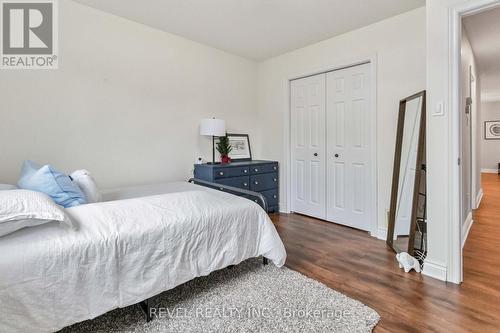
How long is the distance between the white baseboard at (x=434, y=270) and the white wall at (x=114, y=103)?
112 inches

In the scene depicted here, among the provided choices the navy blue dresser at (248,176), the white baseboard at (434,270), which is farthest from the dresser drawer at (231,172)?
the white baseboard at (434,270)

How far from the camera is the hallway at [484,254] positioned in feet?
6.56

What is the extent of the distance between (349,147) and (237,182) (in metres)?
1.55

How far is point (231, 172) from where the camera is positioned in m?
3.61

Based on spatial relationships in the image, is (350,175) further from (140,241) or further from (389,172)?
(140,241)

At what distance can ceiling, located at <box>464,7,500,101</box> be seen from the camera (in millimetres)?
2836

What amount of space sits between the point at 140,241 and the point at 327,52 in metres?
3.27

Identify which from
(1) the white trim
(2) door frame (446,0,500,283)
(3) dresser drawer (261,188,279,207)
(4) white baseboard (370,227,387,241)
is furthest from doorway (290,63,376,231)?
(2) door frame (446,0,500,283)

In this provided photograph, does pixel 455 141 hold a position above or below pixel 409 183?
above

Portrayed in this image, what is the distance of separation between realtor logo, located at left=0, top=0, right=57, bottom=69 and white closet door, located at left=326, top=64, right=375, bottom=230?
3179 millimetres

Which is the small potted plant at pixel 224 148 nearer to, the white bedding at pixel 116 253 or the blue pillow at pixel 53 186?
the white bedding at pixel 116 253

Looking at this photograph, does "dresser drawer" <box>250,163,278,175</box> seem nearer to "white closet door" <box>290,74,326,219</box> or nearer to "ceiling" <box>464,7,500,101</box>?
"white closet door" <box>290,74,326,219</box>

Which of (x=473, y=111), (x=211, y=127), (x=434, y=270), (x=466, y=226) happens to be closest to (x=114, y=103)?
(x=211, y=127)

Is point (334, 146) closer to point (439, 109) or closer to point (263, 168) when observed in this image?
point (263, 168)
